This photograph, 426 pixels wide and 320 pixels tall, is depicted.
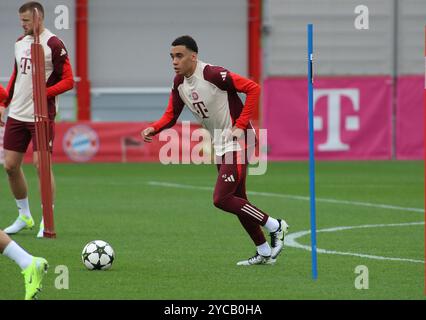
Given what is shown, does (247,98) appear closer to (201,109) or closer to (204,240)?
(201,109)

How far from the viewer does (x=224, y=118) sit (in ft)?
32.8

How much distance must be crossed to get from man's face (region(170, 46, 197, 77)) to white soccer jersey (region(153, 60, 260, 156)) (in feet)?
0.42

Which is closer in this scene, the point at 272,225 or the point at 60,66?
the point at 272,225

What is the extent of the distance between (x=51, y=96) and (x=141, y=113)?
2216cm

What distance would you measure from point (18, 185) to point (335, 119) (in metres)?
14.8

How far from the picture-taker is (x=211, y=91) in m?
9.93

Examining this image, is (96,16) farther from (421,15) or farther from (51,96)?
(51,96)

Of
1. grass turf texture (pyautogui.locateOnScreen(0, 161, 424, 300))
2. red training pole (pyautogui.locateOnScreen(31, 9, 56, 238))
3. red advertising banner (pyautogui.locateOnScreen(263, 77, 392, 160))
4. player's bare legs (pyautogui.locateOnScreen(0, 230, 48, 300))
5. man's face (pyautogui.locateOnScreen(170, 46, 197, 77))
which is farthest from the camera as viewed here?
red advertising banner (pyautogui.locateOnScreen(263, 77, 392, 160))

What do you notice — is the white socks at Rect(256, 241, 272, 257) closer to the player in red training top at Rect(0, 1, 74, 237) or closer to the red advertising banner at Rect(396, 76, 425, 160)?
the player in red training top at Rect(0, 1, 74, 237)

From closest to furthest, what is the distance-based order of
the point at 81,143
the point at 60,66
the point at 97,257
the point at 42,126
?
1. the point at 97,257
2. the point at 42,126
3. the point at 60,66
4. the point at 81,143

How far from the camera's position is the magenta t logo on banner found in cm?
2639


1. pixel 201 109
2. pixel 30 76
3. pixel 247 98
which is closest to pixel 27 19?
pixel 30 76

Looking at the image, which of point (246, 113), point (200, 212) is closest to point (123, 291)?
point (246, 113)

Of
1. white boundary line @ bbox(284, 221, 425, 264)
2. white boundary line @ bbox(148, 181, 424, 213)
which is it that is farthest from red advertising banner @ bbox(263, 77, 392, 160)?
white boundary line @ bbox(284, 221, 425, 264)
